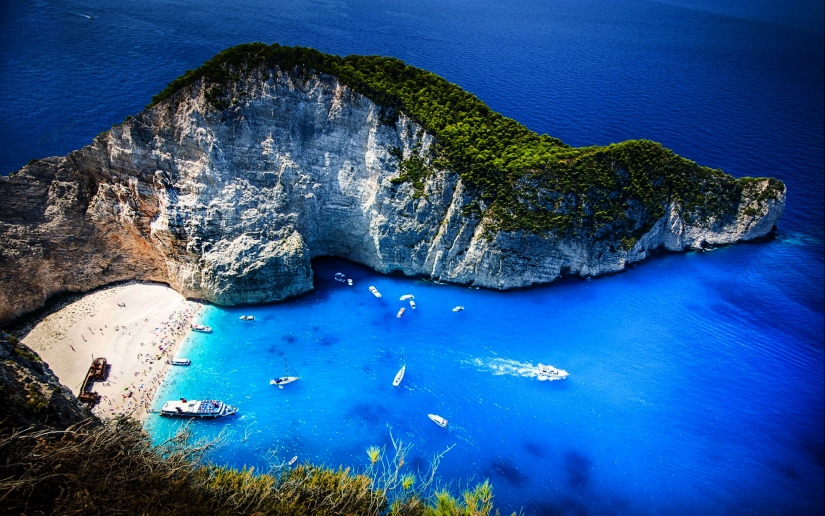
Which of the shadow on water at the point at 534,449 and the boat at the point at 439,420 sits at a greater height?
the shadow on water at the point at 534,449

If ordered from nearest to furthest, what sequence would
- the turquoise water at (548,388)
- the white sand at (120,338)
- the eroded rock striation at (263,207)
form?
1. the turquoise water at (548,388)
2. the white sand at (120,338)
3. the eroded rock striation at (263,207)

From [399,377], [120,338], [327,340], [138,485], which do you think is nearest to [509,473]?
[399,377]

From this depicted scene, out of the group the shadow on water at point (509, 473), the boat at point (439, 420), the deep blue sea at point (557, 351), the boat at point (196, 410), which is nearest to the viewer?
the shadow on water at point (509, 473)

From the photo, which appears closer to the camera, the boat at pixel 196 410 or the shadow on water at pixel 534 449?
the shadow on water at pixel 534 449

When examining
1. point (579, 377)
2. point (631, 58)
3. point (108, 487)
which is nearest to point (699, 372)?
point (579, 377)

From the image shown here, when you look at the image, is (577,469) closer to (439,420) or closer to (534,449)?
(534,449)

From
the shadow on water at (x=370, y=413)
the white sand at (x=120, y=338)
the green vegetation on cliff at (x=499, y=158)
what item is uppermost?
the green vegetation on cliff at (x=499, y=158)

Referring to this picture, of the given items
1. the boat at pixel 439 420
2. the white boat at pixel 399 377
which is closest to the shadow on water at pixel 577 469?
the boat at pixel 439 420

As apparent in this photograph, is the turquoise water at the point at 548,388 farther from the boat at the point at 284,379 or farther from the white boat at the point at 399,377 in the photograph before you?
the boat at the point at 284,379
